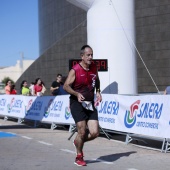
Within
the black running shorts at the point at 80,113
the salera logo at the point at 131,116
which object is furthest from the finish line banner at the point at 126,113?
the black running shorts at the point at 80,113

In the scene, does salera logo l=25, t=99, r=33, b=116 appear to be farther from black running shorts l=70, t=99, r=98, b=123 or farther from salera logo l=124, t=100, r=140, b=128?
black running shorts l=70, t=99, r=98, b=123

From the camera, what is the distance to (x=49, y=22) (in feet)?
154

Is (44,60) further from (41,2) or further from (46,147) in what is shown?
(46,147)

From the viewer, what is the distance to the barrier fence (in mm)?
9852

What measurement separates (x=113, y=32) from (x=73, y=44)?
2183 cm

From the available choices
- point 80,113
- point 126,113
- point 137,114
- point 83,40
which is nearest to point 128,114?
point 126,113

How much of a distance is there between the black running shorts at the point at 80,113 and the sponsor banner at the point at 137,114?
2424 mm

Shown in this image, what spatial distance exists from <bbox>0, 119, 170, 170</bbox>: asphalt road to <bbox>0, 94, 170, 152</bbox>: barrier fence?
1.27 feet

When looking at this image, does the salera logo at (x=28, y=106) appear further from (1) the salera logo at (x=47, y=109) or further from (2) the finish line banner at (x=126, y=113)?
(1) the salera logo at (x=47, y=109)

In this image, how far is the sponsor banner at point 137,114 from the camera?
9.82 metres

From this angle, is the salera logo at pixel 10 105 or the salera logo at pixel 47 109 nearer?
the salera logo at pixel 47 109

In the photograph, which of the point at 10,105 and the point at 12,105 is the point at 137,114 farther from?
the point at 10,105

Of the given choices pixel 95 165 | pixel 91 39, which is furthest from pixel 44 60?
pixel 95 165

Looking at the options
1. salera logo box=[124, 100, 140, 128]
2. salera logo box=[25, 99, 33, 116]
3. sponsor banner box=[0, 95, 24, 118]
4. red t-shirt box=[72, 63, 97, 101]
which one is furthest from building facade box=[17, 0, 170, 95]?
red t-shirt box=[72, 63, 97, 101]
